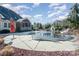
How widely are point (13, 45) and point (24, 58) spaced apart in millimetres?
159

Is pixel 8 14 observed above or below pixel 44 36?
above

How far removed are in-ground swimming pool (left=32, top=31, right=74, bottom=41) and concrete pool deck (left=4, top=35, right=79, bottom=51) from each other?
0.03m

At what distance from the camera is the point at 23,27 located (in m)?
1.76

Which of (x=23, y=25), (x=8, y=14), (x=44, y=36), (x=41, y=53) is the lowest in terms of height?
(x=41, y=53)

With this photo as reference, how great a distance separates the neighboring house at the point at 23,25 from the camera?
68.5 inches

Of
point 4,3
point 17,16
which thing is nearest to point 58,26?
point 17,16

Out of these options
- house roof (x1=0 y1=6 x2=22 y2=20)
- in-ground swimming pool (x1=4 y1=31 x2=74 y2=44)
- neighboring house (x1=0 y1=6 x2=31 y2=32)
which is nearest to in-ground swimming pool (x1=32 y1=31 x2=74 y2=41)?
in-ground swimming pool (x1=4 y1=31 x2=74 y2=44)

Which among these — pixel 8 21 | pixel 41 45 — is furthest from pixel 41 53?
pixel 8 21

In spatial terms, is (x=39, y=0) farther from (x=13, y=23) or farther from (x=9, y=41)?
(x=9, y=41)

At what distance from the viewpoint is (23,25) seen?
5.78 feet

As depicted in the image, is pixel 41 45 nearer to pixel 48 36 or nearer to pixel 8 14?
pixel 48 36

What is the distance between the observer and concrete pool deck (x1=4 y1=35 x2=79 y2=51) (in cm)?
173

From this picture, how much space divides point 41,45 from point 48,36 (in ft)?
0.36

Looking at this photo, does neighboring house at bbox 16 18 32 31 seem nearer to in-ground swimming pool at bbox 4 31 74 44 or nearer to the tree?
in-ground swimming pool at bbox 4 31 74 44
